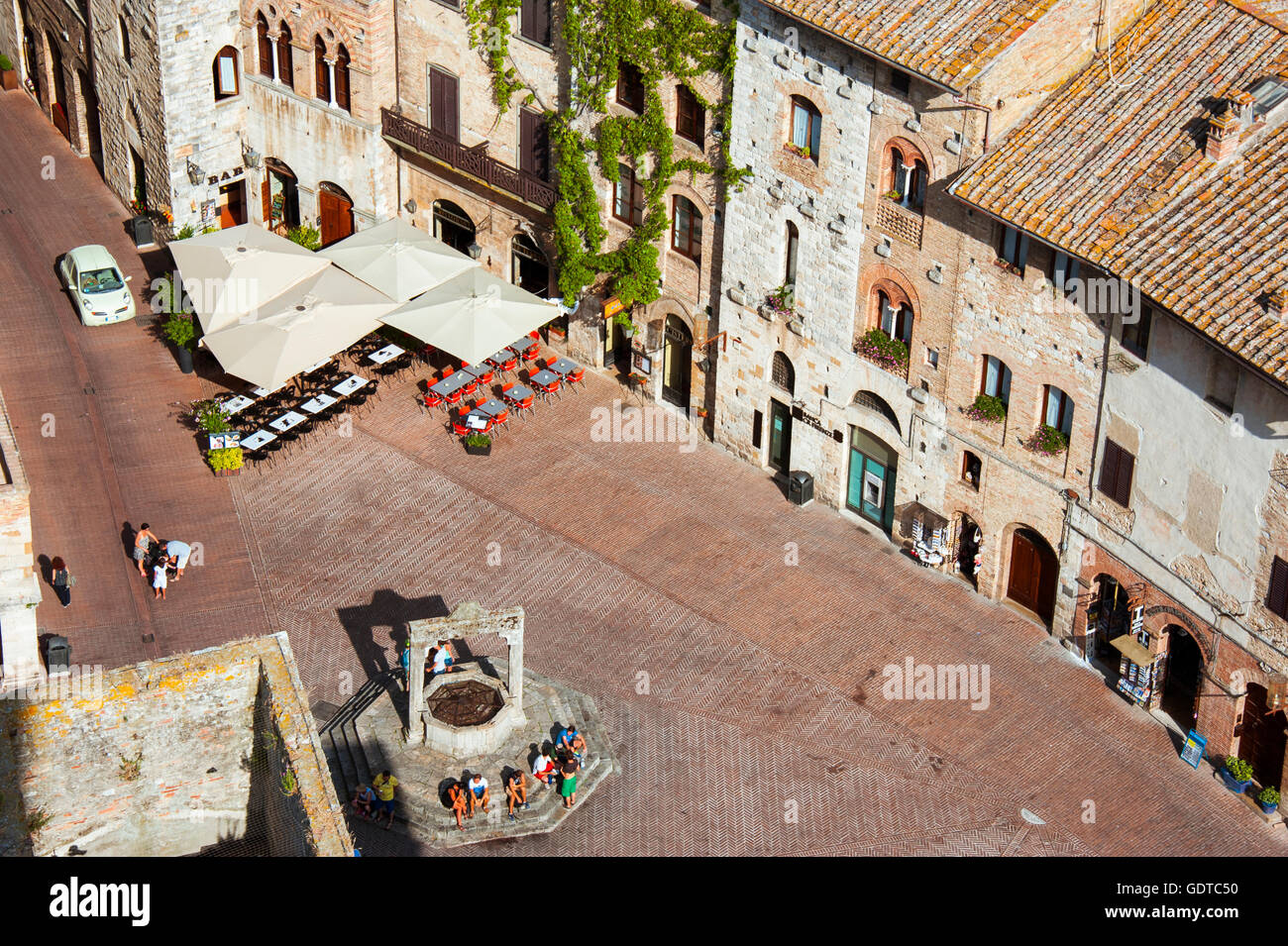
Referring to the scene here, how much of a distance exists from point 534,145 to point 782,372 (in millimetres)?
9287

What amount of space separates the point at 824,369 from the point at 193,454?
53.1ft

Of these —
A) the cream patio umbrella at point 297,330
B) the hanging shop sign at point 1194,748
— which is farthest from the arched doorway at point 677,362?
the hanging shop sign at point 1194,748

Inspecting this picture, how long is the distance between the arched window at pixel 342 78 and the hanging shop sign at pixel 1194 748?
28.8 m

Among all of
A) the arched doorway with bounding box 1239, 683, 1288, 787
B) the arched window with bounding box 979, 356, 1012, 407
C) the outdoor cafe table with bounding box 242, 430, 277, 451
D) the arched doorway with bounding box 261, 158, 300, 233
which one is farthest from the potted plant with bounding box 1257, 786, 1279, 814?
the arched doorway with bounding box 261, 158, 300, 233

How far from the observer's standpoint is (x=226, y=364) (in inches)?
2169

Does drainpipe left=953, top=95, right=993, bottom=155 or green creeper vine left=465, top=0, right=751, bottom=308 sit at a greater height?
drainpipe left=953, top=95, right=993, bottom=155

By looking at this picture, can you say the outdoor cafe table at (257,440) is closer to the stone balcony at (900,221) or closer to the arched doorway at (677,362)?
the arched doorway at (677,362)

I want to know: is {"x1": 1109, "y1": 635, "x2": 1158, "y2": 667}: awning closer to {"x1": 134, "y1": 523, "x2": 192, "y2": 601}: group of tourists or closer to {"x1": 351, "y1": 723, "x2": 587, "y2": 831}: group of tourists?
{"x1": 351, "y1": 723, "x2": 587, "y2": 831}: group of tourists

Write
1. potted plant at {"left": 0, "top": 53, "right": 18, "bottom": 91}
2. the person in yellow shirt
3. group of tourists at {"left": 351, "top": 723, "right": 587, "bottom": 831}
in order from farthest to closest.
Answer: potted plant at {"left": 0, "top": 53, "right": 18, "bottom": 91}
group of tourists at {"left": 351, "top": 723, "right": 587, "bottom": 831}
the person in yellow shirt

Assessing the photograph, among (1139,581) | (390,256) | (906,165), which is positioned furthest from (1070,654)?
(390,256)

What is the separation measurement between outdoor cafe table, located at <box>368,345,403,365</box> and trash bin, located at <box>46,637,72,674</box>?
43.7ft

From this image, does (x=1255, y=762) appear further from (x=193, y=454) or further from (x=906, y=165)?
(x=193, y=454)

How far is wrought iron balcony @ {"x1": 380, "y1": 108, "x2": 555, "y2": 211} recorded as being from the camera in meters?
56.8

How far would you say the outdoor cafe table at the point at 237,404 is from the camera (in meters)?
55.6
